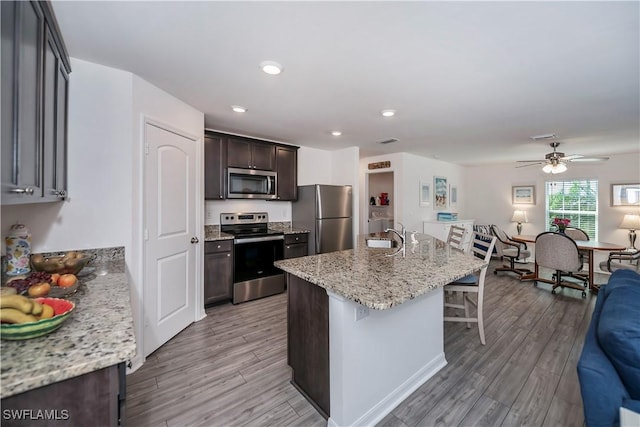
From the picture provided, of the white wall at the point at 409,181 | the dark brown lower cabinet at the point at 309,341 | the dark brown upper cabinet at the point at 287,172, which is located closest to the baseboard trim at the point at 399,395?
the dark brown lower cabinet at the point at 309,341

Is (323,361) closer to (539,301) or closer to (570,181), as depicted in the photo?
(539,301)

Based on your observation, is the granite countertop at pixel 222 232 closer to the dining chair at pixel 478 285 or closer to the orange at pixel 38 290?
the orange at pixel 38 290

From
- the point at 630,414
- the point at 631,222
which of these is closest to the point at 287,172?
the point at 630,414

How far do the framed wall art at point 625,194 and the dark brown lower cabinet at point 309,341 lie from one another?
671 cm

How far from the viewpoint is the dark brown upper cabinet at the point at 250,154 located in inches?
146

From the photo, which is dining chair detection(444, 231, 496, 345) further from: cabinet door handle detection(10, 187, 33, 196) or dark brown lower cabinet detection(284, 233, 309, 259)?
cabinet door handle detection(10, 187, 33, 196)

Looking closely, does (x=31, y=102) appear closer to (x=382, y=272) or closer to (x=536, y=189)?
(x=382, y=272)

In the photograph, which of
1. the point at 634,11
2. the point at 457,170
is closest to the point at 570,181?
the point at 457,170

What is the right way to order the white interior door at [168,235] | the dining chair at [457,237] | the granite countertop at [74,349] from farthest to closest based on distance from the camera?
the dining chair at [457,237] < the white interior door at [168,235] < the granite countertop at [74,349]

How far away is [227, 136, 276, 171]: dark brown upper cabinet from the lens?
12.1ft

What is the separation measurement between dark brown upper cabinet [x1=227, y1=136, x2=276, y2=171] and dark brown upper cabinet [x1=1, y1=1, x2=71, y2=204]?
2.06 meters

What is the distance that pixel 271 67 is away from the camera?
1.97m

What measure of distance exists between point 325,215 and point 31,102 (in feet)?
11.2

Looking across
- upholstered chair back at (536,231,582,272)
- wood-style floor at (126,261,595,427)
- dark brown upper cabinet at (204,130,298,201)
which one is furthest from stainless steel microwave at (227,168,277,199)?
upholstered chair back at (536,231,582,272)
